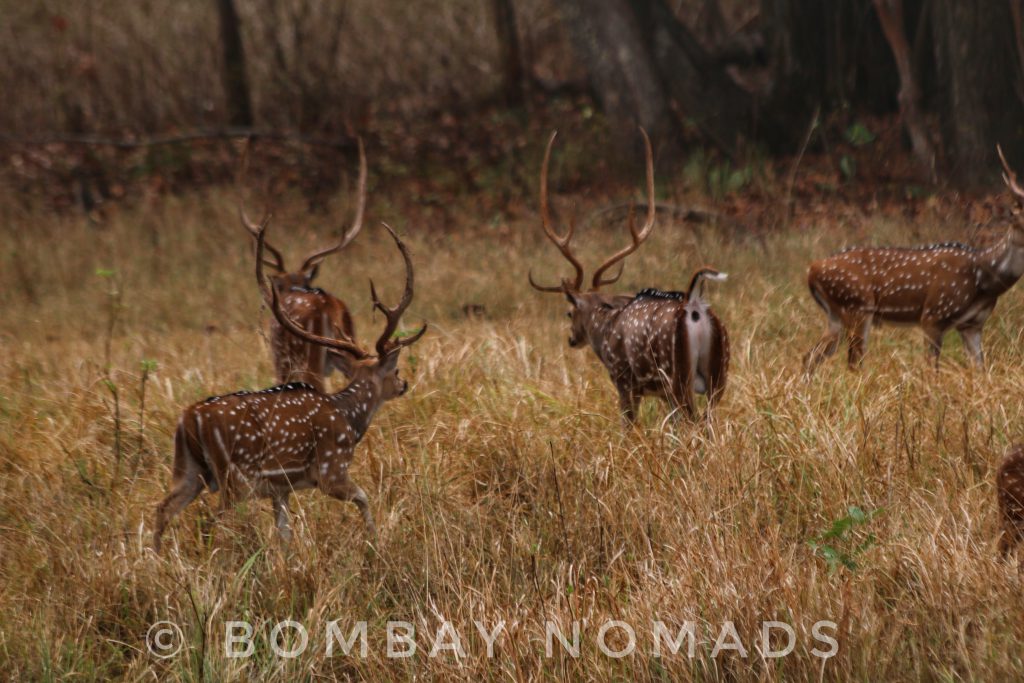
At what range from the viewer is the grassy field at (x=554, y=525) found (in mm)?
4469

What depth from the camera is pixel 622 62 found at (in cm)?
1448

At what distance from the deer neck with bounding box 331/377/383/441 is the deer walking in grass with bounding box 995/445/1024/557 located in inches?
107

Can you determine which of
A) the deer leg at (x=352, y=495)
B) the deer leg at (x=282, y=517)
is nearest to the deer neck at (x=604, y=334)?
the deer leg at (x=352, y=495)

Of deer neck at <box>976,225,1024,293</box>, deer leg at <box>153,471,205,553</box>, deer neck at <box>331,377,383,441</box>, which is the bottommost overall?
deer leg at <box>153,471,205,553</box>

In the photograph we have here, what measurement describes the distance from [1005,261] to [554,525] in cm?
322

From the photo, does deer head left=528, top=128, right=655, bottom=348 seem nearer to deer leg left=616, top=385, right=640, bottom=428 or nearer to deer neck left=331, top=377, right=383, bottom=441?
deer leg left=616, top=385, right=640, bottom=428

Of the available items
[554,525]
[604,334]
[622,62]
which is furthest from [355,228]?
[622,62]

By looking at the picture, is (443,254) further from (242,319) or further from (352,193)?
(352,193)

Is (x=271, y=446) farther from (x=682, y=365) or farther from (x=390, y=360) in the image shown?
(x=682, y=365)

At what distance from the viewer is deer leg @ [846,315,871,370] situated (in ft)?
24.2

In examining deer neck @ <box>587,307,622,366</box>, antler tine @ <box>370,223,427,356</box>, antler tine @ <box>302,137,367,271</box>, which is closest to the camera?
antler tine @ <box>370,223,427,356</box>

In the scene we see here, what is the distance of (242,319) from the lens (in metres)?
11.1

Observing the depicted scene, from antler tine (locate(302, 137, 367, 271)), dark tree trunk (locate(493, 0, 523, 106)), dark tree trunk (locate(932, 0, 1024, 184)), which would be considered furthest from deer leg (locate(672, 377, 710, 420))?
dark tree trunk (locate(493, 0, 523, 106))

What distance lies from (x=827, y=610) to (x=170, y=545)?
8.98 ft
